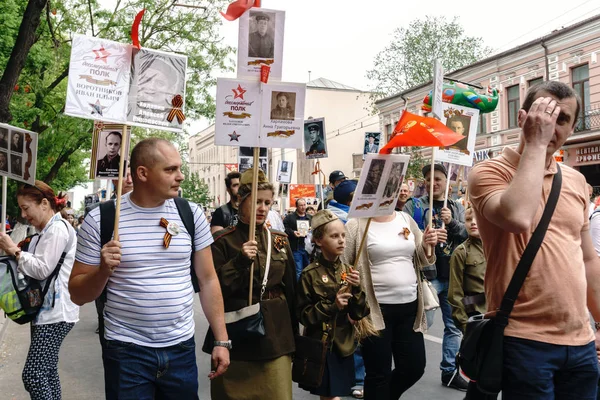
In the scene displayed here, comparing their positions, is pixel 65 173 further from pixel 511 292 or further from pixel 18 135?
pixel 511 292

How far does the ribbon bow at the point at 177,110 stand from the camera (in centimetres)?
412

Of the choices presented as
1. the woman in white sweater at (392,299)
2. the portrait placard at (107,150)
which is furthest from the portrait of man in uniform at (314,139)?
the woman in white sweater at (392,299)

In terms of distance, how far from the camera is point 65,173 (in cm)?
3331

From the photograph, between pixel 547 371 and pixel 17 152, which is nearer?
pixel 547 371

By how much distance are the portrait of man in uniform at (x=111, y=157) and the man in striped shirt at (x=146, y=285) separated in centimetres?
130

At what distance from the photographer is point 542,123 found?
8.62 ft

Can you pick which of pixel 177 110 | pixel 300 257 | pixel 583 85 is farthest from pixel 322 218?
pixel 583 85

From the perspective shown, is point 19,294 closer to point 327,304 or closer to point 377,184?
point 327,304

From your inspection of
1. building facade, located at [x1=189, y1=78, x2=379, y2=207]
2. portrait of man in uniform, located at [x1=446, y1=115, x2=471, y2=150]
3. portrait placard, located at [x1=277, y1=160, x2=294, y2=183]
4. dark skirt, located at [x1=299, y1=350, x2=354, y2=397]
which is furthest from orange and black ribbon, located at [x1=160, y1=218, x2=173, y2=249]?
building facade, located at [x1=189, y1=78, x2=379, y2=207]

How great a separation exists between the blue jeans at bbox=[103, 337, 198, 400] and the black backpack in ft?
4.70

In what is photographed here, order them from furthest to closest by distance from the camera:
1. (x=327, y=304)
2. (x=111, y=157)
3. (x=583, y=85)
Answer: (x=583, y=85) → (x=111, y=157) → (x=327, y=304)

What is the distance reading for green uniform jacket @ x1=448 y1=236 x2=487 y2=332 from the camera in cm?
590

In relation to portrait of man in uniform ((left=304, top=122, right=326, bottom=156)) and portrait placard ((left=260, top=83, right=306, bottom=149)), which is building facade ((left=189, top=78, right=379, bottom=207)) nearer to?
portrait of man in uniform ((left=304, top=122, right=326, bottom=156))

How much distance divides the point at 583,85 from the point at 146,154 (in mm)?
26453
